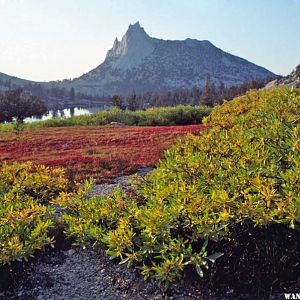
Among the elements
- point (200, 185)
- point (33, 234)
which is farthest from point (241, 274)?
point (33, 234)

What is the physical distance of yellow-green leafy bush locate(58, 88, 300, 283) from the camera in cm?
379

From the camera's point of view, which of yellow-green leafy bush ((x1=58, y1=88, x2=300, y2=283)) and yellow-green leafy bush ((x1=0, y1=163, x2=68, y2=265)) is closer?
yellow-green leafy bush ((x1=58, y1=88, x2=300, y2=283))

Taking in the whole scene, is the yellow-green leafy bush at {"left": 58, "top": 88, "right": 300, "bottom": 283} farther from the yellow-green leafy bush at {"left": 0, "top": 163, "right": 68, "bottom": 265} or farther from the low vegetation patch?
the low vegetation patch

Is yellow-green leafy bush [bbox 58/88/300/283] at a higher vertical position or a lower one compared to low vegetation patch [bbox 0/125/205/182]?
higher

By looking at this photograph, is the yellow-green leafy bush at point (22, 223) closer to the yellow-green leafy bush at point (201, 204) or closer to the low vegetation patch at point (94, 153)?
the yellow-green leafy bush at point (201, 204)

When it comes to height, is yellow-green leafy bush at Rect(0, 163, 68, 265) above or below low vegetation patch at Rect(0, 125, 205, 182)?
above

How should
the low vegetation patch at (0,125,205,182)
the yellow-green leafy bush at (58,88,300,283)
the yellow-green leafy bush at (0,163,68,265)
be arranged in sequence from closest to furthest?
1. the yellow-green leafy bush at (58,88,300,283)
2. the yellow-green leafy bush at (0,163,68,265)
3. the low vegetation patch at (0,125,205,182)

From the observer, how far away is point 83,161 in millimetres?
12539

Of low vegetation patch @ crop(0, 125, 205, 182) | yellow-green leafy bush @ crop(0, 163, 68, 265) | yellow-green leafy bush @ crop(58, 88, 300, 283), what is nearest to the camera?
yellow-green leafy bush @ crop(58, 88, 300, 283)

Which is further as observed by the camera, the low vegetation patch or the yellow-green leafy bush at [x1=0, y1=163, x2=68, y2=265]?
the low vegetation patch

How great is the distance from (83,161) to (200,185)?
27.8 ft

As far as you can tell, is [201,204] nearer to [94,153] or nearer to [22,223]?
[22,223]

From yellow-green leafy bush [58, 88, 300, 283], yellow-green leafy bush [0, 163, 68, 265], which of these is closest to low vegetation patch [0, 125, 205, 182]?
yellow-green leafy bush [0, 163, 68, 265]

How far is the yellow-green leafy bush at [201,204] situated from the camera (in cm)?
379
